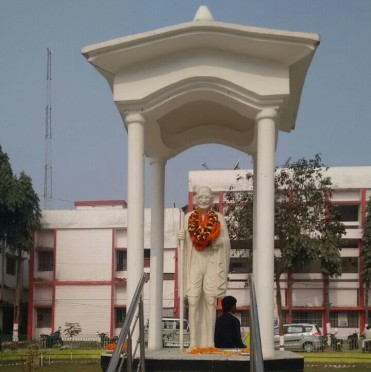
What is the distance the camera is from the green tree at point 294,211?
32.4 m

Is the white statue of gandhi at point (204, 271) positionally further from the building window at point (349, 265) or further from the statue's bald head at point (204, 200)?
the building window at point (349, 265)

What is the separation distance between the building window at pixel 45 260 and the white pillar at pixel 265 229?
3575 cm

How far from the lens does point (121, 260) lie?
42.7 metres

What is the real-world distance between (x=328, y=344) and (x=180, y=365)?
92.1 ft

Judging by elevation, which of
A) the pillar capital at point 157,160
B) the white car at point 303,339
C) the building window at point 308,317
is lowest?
the white car at point 303,339

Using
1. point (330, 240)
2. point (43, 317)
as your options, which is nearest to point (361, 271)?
point (330, 240)

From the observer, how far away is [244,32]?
886 cm

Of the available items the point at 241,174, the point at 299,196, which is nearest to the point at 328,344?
the point at 299,196

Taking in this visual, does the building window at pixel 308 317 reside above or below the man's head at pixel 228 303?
below

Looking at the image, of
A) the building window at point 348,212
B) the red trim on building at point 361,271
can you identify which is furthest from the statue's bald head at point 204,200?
the building window at point 348,212

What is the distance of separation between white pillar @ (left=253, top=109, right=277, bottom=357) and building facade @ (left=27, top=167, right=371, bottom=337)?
101 feet

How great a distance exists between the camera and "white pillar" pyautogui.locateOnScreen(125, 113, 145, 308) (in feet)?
29.4

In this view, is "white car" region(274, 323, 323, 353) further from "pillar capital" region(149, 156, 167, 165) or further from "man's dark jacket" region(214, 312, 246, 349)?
"man's dark jacket" region(214, 312, 246, 349)

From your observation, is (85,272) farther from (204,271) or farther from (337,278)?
(204,271)
